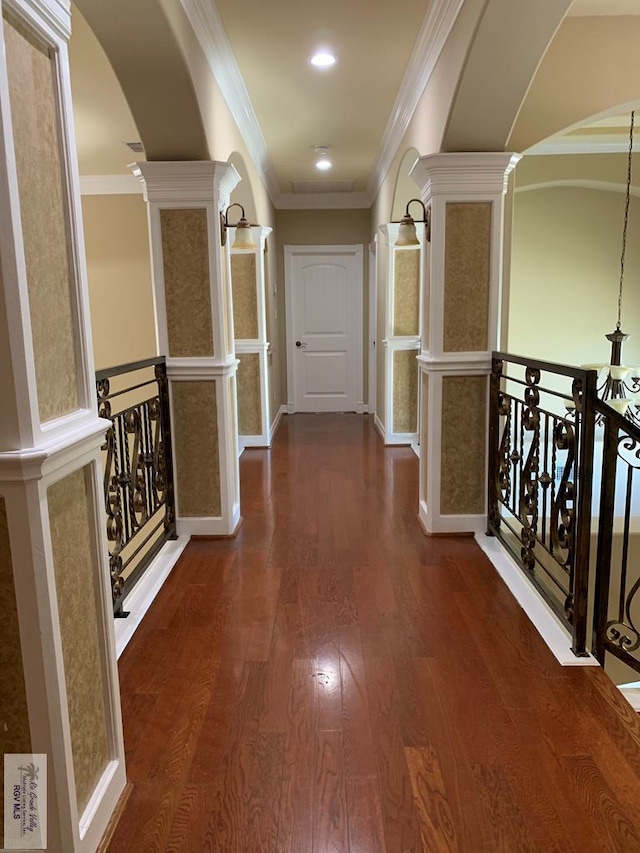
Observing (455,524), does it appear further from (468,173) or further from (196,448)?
(468,173)

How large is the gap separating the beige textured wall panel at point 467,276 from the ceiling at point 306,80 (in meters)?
0.99

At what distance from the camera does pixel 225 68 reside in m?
3.61

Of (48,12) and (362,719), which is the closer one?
(48,12)

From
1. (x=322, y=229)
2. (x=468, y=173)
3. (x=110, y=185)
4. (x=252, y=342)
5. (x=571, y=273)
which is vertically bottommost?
(x=252, y=342)

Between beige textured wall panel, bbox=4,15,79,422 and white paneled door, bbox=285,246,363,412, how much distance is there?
6800 millimetres

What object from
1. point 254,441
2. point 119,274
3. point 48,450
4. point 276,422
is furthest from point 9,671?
point 276,422

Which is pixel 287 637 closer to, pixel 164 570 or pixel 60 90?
pixel 164 570

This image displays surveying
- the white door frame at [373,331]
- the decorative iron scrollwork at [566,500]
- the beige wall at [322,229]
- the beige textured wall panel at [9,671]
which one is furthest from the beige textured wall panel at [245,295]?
the beige textured wall panel at [9,671]

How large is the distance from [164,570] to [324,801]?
175cm

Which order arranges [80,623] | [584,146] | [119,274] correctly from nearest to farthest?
[80,623] → [584,146] → [119,274]

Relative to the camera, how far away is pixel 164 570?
10.5 feet

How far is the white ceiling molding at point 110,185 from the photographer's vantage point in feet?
20.8

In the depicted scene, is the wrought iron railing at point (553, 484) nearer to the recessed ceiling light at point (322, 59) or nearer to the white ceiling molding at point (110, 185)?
the recessed ceiling light at point (322, 59)

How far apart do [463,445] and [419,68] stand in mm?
2251
